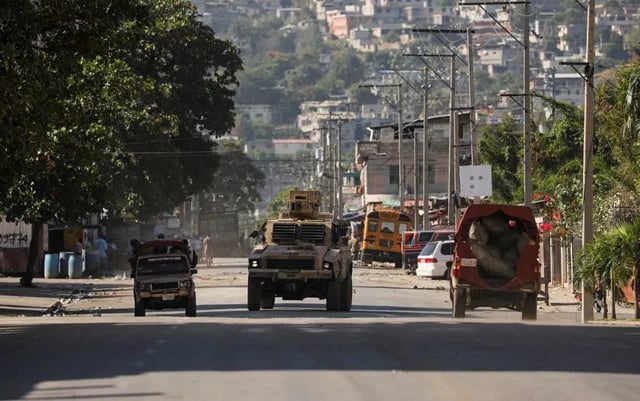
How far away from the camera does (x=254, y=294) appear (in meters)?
35.9

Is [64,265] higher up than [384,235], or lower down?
lower down

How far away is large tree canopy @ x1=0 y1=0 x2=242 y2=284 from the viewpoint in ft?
85.4

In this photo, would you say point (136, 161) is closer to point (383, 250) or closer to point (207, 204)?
point (383, 250)

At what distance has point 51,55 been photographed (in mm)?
27109

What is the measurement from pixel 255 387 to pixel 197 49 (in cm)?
6536

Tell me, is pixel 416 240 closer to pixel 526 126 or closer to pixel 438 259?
pixel 438 259

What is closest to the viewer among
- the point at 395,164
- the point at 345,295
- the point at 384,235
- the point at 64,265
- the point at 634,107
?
the point at 634,107

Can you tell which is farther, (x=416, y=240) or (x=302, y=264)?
(x=416, y=240)

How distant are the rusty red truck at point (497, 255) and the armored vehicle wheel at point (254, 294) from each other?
5.33 metres

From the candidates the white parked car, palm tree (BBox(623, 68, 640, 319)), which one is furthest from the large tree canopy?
the white parked car

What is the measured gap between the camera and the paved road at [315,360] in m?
17.2

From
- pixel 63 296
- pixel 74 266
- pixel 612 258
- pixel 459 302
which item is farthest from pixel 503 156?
pixel 459 302

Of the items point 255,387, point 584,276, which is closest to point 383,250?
point 584,276

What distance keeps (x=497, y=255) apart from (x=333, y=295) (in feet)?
15.0
